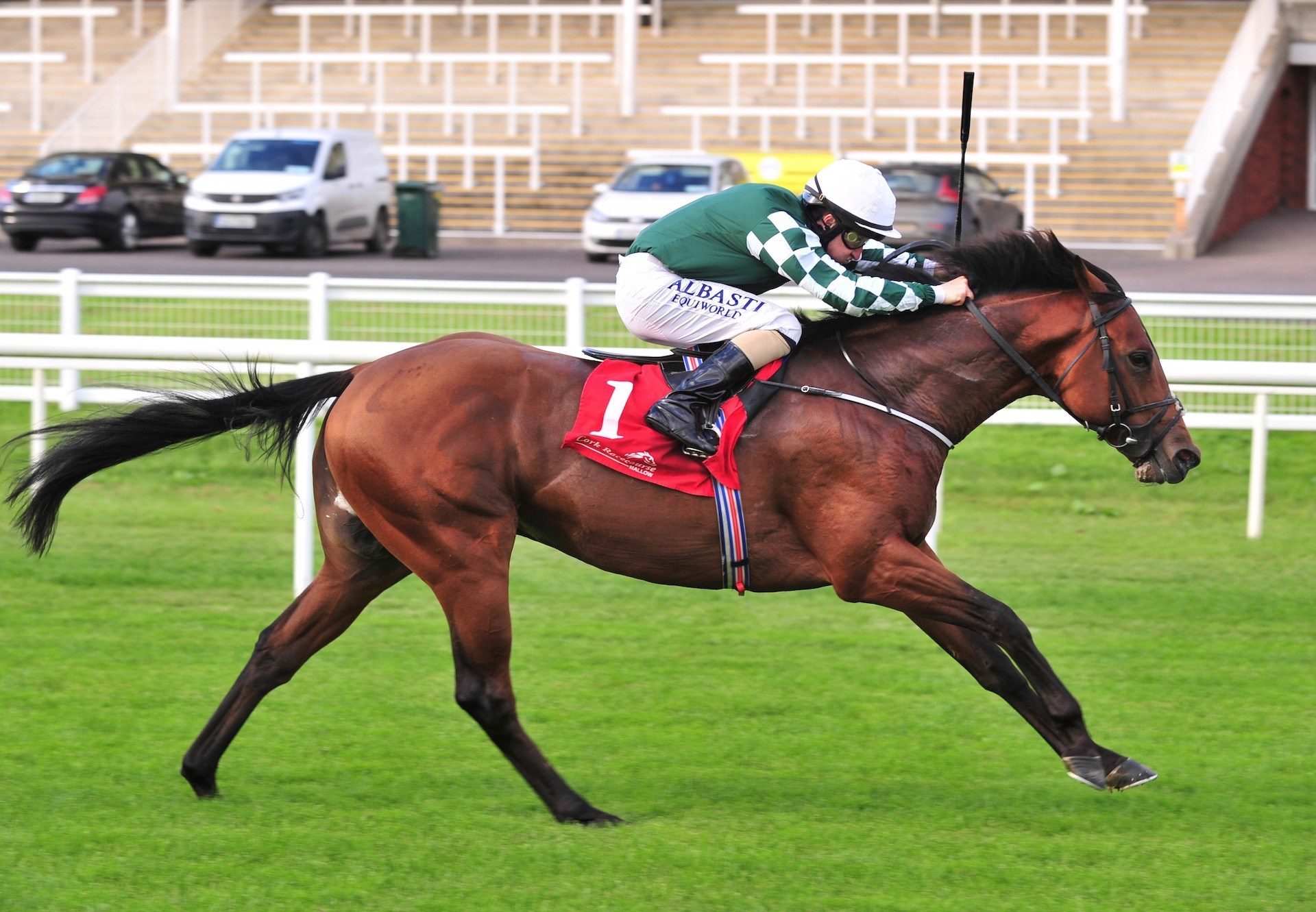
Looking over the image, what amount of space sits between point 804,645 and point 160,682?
235 cm

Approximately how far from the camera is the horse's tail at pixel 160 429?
489 centimetres

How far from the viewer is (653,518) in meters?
4.60

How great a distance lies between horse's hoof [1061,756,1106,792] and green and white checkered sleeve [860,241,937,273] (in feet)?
4.86

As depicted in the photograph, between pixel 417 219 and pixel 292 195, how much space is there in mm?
1580

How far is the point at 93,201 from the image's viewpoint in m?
20.7

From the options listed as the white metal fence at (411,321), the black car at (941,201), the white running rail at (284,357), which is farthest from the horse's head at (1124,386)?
the black car at (941,201)

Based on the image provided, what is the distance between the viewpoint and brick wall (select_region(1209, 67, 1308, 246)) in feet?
Result: 78.8

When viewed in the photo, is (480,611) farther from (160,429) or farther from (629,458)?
(160,429)

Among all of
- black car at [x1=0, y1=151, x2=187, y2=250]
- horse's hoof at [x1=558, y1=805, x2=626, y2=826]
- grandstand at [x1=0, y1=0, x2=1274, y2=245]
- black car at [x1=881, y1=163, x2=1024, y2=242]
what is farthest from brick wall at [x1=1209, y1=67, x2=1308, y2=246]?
horse's hoof at [x1=558, y1=805, x2=626, y2=826]

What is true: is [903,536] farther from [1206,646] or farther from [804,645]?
[1206,646]

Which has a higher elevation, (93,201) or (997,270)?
(997,270)

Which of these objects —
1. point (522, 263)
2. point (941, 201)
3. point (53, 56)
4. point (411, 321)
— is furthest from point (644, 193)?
point (53, 56)

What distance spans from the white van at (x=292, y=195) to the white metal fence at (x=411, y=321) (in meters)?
8.78

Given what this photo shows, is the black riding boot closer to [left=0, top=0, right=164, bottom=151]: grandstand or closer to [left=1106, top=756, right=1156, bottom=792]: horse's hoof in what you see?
[left=1106, top=756, right=1156, bottom=792]: horse's hoof
